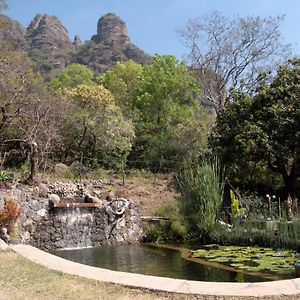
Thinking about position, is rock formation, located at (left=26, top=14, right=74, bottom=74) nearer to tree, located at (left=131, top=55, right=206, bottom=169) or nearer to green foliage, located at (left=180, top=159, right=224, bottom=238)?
tree, located at (left=131, top=55, right=206, bottom=169)

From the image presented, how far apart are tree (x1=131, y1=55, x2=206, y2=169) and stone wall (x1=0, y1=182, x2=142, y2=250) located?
5817 millimetres

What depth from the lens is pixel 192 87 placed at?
23625 millimetres

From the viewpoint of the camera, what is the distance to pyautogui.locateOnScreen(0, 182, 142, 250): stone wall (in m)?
10.5

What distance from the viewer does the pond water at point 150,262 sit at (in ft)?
20.8

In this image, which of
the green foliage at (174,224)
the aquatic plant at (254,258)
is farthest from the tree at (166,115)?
the aquatic plant at (254,258)

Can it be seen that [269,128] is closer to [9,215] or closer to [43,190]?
[43,190]

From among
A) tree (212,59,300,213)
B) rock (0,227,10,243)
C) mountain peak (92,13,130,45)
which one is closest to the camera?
rock (0,227,10,243)

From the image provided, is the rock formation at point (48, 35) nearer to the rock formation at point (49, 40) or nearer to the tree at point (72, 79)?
the rock formation at point (49, 40)

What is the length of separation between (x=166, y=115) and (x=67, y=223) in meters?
12.0

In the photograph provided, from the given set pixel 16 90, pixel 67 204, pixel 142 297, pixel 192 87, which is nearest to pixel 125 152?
pixel 16 90

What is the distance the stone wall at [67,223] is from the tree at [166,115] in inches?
229

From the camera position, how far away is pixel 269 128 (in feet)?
43.4

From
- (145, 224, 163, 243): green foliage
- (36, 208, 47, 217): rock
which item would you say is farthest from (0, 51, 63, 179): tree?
(145, 224, 163, 243): green foliage

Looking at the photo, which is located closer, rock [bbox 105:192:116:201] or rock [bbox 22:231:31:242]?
rock [bbox 22:231:31:242]
